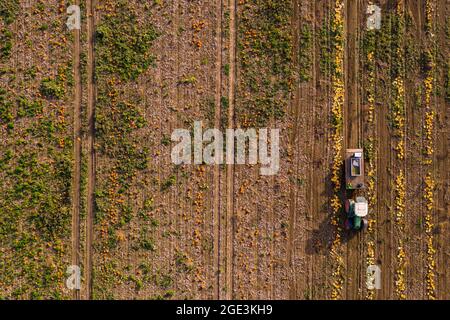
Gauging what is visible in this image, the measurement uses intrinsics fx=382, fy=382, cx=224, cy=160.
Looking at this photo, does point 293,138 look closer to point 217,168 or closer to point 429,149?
point 217,168

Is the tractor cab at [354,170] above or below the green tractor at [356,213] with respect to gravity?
above

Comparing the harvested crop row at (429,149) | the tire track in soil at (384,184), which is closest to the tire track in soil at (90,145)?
the tire track in soil at (384,184)

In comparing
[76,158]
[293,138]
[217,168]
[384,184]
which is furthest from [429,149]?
[76,158]

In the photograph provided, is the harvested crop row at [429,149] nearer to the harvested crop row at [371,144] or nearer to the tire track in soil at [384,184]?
the tire track in soil at [384,184]

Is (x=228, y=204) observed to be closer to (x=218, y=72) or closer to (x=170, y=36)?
(x=218, y=72)
